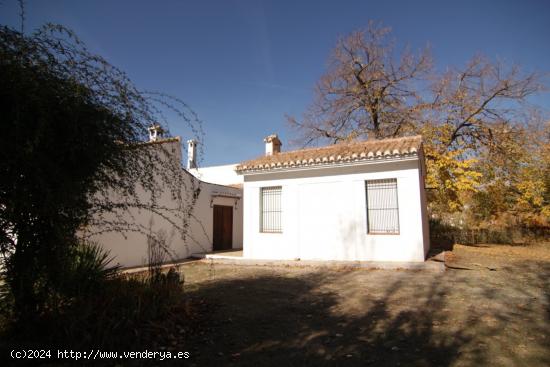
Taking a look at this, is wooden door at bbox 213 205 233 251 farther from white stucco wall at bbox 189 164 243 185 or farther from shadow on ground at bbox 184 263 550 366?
shadow on ground at bbox 184 263 550 366

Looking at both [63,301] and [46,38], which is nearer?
[46,38]

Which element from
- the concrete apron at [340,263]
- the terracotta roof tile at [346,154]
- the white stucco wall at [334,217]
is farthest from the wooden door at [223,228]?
the terracotta roof tile at [346,154]

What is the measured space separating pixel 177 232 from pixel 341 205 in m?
6.45

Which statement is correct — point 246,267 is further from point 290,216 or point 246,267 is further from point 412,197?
point 412,197

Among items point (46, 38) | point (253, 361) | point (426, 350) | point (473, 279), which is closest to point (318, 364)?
point (253, 361)

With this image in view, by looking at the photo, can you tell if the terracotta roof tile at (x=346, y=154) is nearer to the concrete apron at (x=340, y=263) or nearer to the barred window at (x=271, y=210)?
the barred window at (x=271, y=210)

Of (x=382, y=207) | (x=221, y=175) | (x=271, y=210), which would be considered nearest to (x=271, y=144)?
(x=271, y=210)

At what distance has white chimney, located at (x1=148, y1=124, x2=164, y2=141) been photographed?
398 cm

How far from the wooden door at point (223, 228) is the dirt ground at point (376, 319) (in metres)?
6.74

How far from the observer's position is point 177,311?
15.1 feet

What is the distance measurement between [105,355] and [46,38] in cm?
334

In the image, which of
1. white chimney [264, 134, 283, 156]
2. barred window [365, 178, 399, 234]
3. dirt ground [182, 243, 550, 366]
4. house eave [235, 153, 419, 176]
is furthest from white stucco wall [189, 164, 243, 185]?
dirt ground [182, 243, 550, 366]

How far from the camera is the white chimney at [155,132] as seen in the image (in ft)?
13.0

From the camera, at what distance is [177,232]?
12.2 meters
